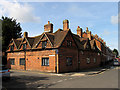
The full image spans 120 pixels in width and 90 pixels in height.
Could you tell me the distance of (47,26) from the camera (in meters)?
27.2

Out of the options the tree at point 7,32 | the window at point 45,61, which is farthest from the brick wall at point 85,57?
the tree at point 7,32

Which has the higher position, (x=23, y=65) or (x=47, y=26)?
(x=47, y=26)

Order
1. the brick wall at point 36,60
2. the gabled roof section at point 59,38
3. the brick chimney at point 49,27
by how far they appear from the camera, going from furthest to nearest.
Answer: the brick chimney at point 49,27
the brick wall at point 36,60
the gabled roof section at point 59,38

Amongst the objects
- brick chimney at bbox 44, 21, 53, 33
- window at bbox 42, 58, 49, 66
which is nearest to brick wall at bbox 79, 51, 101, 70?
window at bbox 42, 58, 49, 66

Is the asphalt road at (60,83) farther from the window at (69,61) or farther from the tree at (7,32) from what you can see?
the tree at (7,32)

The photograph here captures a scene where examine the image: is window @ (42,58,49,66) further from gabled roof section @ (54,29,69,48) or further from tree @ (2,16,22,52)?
tree @ (2,16,22,52)

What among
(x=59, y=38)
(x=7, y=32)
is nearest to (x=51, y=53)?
(x=59, y=38)

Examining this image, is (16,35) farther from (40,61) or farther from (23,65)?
(40,61)

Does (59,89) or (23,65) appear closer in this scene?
(59,89)

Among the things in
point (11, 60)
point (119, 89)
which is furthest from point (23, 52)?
point (119, 89)

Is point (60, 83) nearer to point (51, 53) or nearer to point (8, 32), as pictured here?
point (51, 53)

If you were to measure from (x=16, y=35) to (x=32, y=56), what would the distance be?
1876 centimetres

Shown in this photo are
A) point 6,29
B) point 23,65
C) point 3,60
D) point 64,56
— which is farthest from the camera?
point 6,29

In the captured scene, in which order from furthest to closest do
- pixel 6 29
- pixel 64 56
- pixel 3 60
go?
pixel 6 29 < pixel 3 60 < pixel 64 56
